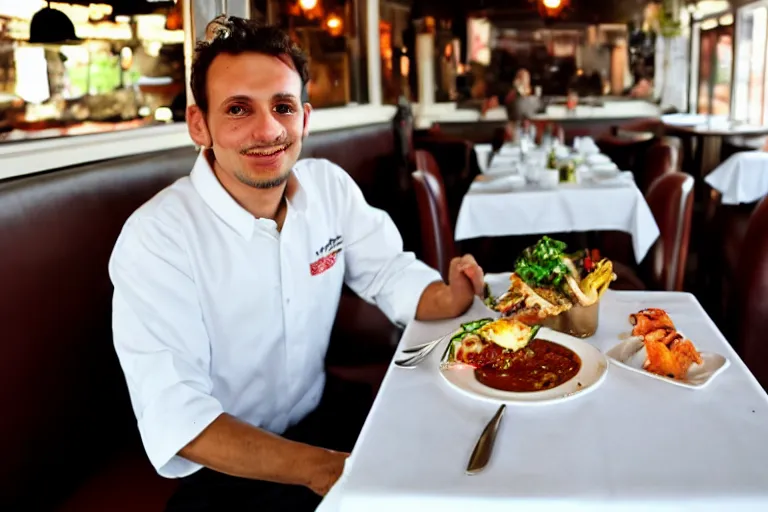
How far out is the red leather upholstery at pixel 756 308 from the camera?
207 cm

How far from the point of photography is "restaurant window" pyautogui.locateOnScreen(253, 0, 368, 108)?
19.5 ft

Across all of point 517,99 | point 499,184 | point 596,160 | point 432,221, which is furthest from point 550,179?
point 517,99

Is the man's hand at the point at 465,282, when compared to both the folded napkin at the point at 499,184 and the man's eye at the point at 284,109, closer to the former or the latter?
the man's eye at the point at 284,109

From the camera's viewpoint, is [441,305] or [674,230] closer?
[441,305]

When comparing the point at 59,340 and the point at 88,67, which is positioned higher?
the point at 88,67

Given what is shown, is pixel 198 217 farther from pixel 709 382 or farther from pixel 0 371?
pixel 709 382

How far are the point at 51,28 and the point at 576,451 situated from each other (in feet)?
6.28

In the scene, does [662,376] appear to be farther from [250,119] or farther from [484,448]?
[250,119]

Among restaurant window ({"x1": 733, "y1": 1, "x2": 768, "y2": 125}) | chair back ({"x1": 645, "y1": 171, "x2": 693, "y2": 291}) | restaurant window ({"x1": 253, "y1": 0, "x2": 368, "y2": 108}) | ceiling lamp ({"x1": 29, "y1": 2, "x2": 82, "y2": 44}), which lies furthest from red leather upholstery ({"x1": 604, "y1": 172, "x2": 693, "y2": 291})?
restaurant window ({"x1": 733, "y1": 1, "x2": 768, "y2": 125})

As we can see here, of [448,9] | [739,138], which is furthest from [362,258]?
[448,9]

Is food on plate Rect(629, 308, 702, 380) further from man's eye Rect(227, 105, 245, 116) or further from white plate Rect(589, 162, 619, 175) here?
white plate Rect(589, 162, 619, 175)

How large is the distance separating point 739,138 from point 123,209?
7.40 m

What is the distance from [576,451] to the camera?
1068 millimetres

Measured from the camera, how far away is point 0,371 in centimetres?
155
